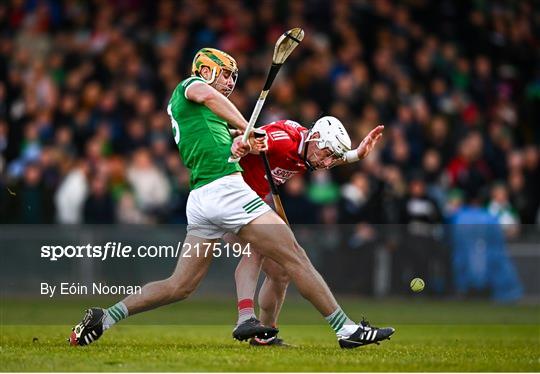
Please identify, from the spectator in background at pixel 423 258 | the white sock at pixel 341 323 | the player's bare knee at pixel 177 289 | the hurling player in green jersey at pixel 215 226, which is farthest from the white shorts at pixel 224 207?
the spectator in background at pixel 423 258

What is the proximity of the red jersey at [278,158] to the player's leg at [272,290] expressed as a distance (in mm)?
643

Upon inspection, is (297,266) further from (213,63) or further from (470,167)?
(470,167)

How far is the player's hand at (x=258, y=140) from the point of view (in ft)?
33.3

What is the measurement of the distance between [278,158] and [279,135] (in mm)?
196

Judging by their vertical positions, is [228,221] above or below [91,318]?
above

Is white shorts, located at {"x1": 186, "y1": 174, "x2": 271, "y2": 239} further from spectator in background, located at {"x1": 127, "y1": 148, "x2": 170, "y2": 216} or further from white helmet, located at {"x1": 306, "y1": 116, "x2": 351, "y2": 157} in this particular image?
spectator in background, located at {"x1": 127, "y1": 148, "x2": 170, "y2": 216}

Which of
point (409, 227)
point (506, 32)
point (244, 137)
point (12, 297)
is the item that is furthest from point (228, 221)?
point (506, 32)

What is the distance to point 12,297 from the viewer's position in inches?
614

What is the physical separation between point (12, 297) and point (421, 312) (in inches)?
203

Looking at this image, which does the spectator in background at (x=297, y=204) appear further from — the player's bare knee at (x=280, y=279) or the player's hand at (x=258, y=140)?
the player's hand at (x=258, y=140)

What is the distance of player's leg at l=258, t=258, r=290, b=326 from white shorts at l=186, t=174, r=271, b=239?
0.83 metres

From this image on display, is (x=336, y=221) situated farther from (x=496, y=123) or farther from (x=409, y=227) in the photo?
(x=496, y=123)

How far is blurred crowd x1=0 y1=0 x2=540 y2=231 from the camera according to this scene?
1875cm

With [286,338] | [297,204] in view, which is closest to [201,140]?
[286,338]
